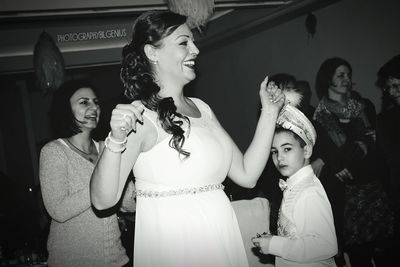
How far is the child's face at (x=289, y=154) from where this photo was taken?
2.26m

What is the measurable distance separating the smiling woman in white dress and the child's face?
0.66 metres

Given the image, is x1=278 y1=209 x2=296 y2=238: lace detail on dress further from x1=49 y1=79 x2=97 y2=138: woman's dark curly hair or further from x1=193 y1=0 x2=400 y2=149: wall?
x1=193 y1=0 x2=400 y2=149: wall

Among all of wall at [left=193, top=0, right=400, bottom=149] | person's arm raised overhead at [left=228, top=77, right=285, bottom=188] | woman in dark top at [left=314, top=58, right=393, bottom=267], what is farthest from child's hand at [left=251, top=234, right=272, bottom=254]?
wall at [left=193, top=0, right=400, bottom=149]

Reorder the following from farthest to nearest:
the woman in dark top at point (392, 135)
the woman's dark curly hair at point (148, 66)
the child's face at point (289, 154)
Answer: the woman in dark top at point (392, 135) < the child's face at point (289, 154) < the woman's dark curly hair at point (148, 66)

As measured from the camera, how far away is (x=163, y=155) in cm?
147

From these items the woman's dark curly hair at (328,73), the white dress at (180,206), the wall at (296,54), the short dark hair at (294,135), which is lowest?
the white dress at (180,206)

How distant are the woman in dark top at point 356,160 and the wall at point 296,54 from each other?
65 centimetres

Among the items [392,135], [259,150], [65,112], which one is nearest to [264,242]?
[259,150]

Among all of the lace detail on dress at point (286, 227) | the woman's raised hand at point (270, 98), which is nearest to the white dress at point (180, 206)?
the woman's raised hand at point (270, 98)

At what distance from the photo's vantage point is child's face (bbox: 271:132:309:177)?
7.40 ft

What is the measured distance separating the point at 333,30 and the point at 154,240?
4.67 meters

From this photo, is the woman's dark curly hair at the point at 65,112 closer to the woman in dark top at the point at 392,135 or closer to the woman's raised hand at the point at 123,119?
the woman's raised hand at the point at 123,119

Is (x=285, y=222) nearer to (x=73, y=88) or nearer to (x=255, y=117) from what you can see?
(x=73, y=88)

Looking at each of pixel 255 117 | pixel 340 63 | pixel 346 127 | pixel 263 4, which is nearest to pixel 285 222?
pixel 346 127
